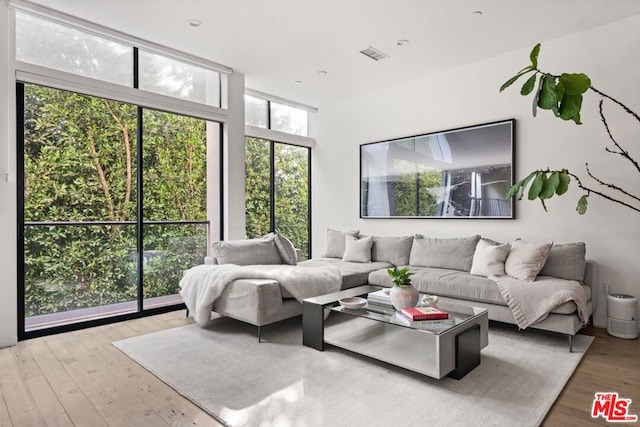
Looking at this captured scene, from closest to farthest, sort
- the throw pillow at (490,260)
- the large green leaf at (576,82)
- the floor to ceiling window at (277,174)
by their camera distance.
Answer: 1. the large green leaf at (576,82)
2. the throw pillow at (490,260)
3. the floor to ceiling window at (277,174)

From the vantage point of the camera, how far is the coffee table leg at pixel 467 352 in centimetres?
243

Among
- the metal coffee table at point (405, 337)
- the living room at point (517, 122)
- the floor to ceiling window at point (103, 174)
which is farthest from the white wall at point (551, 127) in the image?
the floor to ceiling window at point (103, 174)

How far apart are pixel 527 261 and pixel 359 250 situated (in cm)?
202

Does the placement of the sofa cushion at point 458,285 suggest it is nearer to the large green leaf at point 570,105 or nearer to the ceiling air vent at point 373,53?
the large green leaf at point 570,105

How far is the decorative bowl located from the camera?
294 centimetres

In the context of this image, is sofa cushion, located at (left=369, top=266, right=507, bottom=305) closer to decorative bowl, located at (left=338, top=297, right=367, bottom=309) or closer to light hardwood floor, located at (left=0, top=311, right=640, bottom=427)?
light hardwood floor, located at (left=0, top=311, right=640, bottom=427)

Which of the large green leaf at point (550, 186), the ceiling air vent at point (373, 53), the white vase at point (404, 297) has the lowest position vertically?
the white vase at point (404, 297)

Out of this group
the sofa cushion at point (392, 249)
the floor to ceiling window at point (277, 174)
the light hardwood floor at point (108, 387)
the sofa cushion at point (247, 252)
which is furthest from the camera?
the floor to ceiling window at point (277, 174)

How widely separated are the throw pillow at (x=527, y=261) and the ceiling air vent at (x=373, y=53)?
2.53 metres

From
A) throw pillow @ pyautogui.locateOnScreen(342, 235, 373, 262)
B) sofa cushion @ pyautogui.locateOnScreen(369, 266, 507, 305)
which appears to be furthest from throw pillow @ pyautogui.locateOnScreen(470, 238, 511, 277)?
throw pillow @ pyautogui.locateOnScreen(342, 235, 373, 262)

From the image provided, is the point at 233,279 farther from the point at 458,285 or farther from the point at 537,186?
the point at 537,186

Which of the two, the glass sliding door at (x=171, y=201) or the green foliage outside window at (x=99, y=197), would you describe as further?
the glass sliding door at (x=171, y=201)

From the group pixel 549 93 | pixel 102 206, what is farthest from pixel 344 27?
pixel 102 206

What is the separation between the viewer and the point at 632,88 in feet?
11.5
